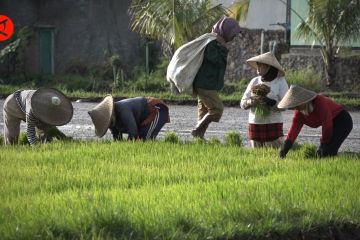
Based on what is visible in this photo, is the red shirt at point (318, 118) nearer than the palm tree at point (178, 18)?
Yes

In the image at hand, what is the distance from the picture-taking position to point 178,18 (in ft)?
68.2

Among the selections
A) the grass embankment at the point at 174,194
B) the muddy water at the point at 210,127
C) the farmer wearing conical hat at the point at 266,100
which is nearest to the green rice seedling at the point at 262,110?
the farmer wearing conical hat at the point at 266,100

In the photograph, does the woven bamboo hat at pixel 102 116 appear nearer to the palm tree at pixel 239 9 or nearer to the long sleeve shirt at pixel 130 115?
the long sleeve shirt at pixel 130 115

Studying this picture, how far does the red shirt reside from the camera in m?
8.69

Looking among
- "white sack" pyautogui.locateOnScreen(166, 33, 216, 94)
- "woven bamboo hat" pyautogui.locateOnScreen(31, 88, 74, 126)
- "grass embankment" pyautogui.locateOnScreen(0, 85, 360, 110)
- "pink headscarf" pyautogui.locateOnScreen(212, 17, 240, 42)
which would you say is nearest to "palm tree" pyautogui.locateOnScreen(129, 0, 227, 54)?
"grass embankment" pyautogui.locateOnScreen(0, 85, 360, 110)

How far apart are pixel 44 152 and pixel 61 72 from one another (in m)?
17.6

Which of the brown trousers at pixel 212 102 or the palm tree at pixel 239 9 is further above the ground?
the palm tree at pixel 239 9

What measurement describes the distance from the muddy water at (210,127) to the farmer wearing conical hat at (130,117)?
147cm

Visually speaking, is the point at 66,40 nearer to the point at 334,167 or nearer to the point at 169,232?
the point at 334,167

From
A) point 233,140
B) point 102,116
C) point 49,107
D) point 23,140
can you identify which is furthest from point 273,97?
point 23,140

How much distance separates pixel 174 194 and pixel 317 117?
2.74m

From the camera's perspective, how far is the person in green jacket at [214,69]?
10625 mm

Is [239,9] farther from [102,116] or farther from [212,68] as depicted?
[102,116]

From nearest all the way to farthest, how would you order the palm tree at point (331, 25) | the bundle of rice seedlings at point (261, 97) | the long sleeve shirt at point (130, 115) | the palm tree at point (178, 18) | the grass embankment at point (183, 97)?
the bundle of rice seedlings at point (261, 97)
the long sleeve shirt at point (130, 115)
the grass embankment at point (183, 97)
the palm tree at point (331, 25)
the palm tree at point (178, 18)
